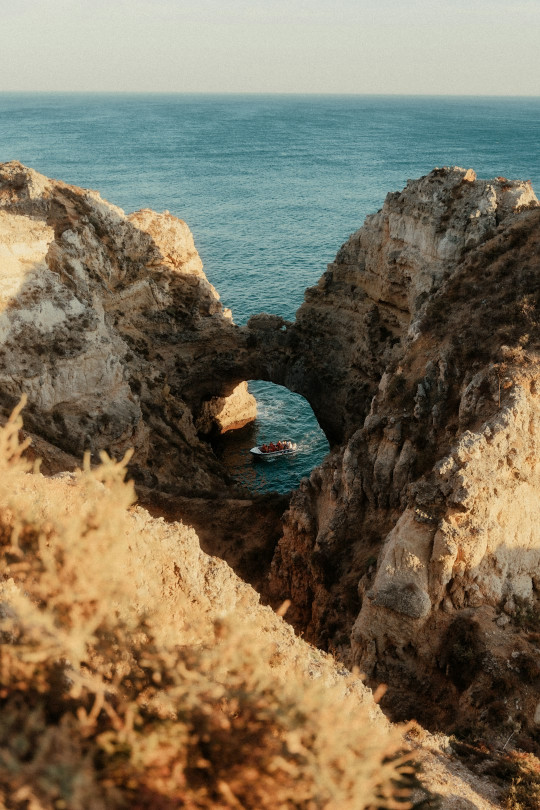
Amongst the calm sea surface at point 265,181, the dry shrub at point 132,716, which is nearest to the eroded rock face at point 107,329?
the calm sea surface at point 265,181

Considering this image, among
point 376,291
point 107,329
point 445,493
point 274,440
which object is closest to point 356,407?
point 376,291

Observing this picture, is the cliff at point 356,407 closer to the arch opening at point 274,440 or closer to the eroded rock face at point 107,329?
the eroded rock face at point 107,329

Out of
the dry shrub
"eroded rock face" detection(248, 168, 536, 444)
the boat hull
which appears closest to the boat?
the boat hull

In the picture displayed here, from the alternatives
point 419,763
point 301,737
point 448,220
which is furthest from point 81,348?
point 301,737

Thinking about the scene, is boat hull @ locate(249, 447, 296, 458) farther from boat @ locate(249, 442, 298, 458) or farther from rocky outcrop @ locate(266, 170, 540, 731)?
rocky outcrop @ locate(266, 170, 540, 731)

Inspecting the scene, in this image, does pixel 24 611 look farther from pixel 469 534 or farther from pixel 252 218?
pixel 252 218
